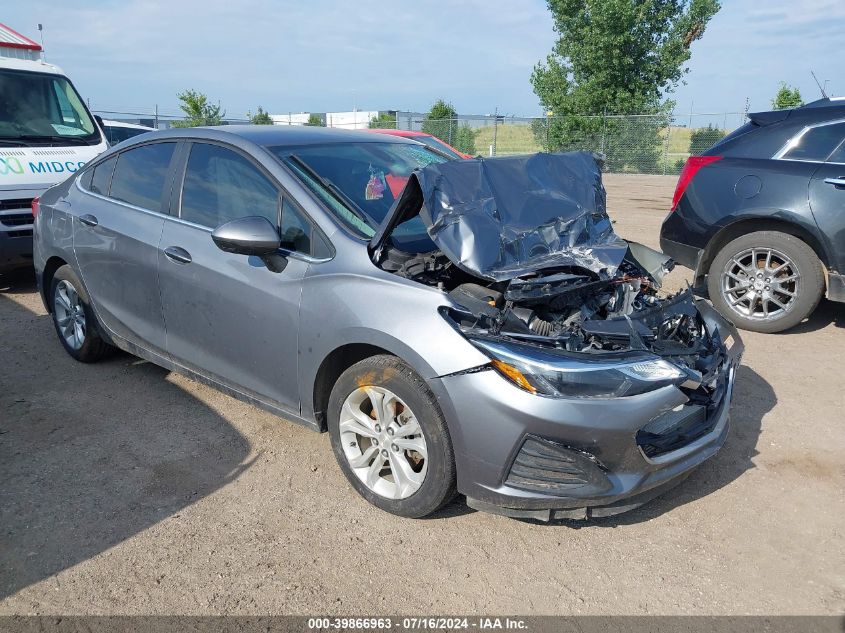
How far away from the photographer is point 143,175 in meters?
4.40

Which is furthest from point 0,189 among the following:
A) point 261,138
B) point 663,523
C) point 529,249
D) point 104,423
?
point 663,523

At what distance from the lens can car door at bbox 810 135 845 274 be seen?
5.30m

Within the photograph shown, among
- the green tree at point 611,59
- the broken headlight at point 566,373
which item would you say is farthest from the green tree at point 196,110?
the broken headlight at point 566,373

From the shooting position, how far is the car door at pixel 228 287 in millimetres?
3416

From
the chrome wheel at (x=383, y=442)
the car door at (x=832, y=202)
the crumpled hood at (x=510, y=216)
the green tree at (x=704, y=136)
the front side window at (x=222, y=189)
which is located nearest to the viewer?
the chrome wheel at (x=383, y=442)

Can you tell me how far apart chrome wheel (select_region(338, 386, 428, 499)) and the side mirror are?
819mm

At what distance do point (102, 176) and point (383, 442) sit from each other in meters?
3.10

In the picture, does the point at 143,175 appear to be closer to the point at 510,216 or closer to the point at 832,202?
the point at 510,216

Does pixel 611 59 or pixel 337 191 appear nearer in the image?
pixel 337 191

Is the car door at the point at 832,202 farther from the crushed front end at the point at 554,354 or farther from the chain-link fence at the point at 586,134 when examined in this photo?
the chain-link fence at the point at 586,134

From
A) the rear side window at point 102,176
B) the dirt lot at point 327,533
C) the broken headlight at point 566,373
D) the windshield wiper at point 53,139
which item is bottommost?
the dirt lot at point 327,533

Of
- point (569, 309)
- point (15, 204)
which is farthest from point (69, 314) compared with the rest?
point (569, 309)

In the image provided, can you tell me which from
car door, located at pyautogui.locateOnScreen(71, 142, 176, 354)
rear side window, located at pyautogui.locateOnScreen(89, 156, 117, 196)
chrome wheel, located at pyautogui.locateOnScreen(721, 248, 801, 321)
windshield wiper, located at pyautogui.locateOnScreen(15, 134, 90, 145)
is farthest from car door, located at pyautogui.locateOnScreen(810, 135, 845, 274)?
windshield wiper, located at pyautogui.locateOnScreen(15, 134, 90, 145)

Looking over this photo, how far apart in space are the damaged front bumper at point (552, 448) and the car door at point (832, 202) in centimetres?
335
